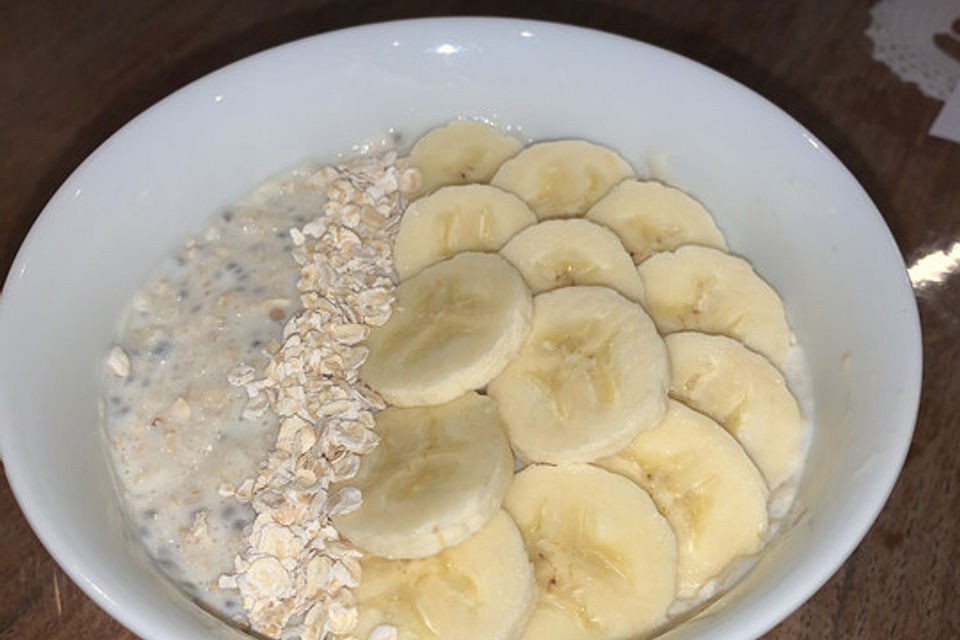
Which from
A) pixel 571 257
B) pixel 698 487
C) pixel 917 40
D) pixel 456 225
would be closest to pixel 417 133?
pixel 456 225

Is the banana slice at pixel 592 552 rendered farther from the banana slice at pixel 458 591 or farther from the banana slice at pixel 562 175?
the banana slice at pixel 562 175

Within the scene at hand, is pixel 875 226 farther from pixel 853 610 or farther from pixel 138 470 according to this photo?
pixel 138 470

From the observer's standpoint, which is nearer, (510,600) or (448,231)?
(510,600)

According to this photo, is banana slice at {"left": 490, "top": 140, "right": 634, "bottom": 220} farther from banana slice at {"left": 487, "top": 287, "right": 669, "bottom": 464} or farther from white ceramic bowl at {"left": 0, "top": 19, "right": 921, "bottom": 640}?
banana slice at {"left": 487, "top": 287, "right": 669, "bottom": 464}

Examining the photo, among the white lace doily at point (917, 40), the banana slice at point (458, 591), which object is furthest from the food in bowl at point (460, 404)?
the white lace doily at point (917, 40)

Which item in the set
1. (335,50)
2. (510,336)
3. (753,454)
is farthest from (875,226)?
(335,50)

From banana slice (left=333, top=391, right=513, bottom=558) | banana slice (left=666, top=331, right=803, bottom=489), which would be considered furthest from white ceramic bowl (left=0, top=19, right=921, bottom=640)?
banana slice (left=333, top=391, right=513, bottom=558)

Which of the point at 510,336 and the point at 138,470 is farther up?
the point at 510,336
